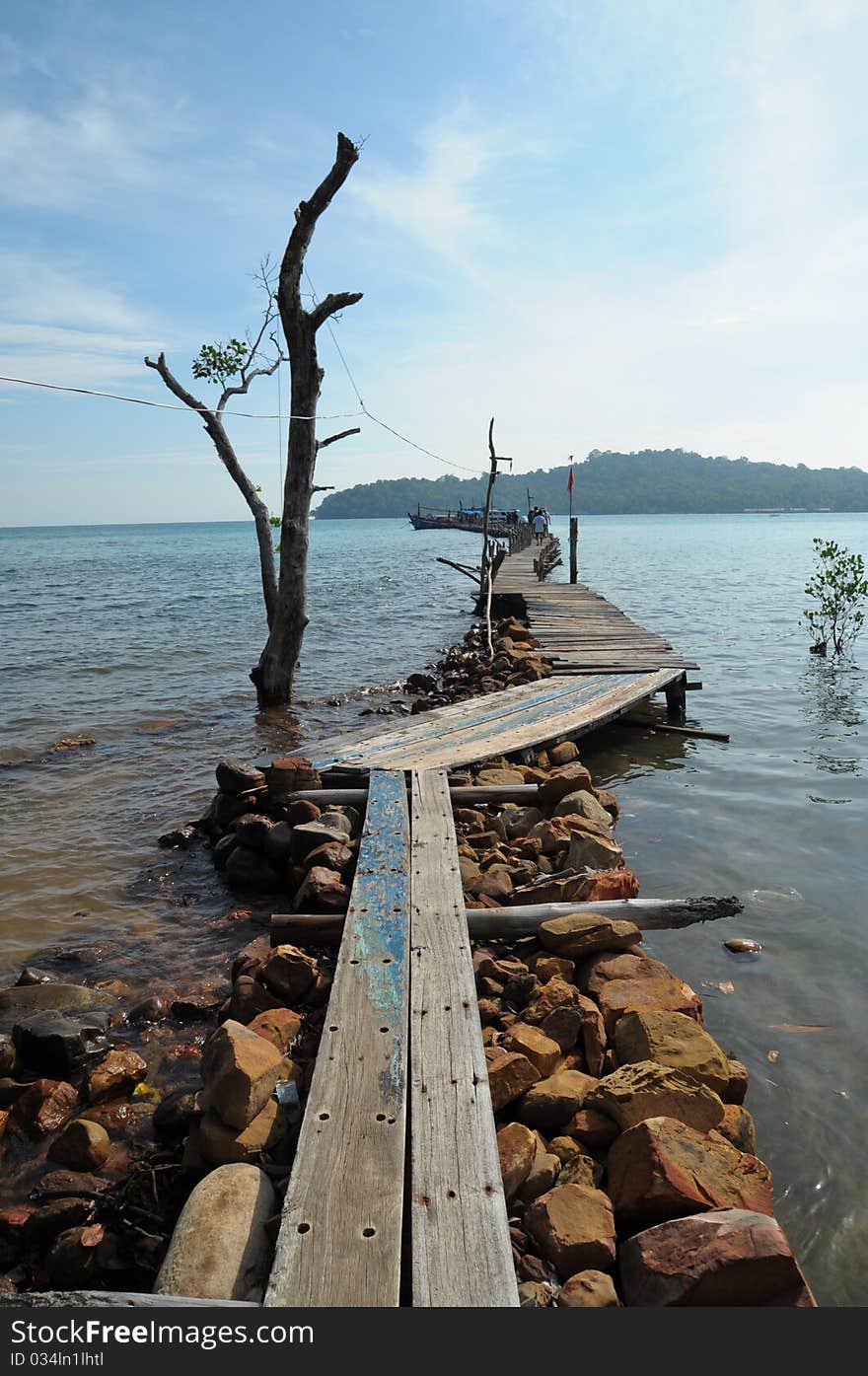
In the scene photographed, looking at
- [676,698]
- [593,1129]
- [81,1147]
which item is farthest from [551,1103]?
[676,698]

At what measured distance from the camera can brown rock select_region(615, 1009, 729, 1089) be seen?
316cm

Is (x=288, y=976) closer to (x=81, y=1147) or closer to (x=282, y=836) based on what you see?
(x=81, y=1147)

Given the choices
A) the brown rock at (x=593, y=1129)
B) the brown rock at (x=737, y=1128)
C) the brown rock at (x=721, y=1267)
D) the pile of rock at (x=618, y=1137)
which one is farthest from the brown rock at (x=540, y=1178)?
the brown rock at (x=737, y=1128)

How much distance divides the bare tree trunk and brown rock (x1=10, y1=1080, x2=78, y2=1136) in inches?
270

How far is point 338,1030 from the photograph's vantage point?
314 cm

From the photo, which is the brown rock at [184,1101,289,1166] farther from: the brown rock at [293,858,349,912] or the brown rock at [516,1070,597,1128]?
the brown rock at [293,858,349,912]

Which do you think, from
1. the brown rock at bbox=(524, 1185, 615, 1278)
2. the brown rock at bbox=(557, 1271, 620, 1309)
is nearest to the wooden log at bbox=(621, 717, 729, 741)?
the brown rock at bbox=(524, 1185, 615, 1278)

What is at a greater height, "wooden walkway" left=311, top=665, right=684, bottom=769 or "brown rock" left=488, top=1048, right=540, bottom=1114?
"wooden walkway" left=311, top=665, right=684, bottom=769

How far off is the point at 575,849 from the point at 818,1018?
5.12 ft

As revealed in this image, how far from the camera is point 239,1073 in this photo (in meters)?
2.84

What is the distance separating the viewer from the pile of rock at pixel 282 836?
470cm

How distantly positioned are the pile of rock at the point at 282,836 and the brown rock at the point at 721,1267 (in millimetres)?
2549

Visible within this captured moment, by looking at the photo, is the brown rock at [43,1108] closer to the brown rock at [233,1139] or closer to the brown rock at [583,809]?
the brown rock at [233,1139]

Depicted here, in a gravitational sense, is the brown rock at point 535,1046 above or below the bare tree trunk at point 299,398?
below
